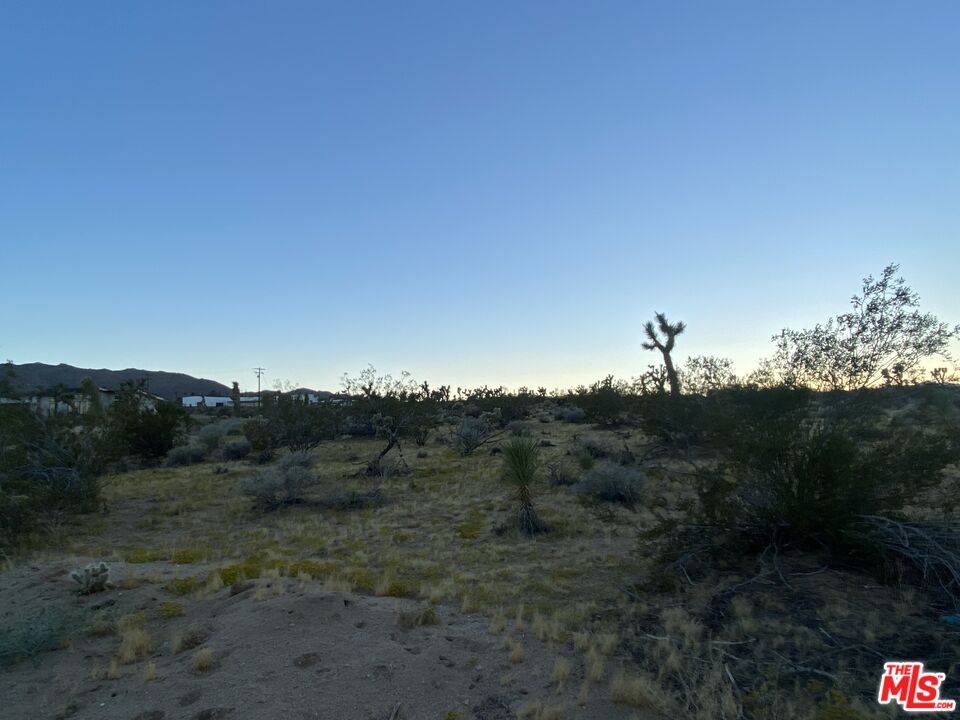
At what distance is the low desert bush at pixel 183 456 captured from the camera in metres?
22.7

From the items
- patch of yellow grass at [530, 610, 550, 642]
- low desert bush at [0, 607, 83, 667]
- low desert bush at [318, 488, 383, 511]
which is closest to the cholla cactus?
low desert bush at [0, 607, 83, 667]

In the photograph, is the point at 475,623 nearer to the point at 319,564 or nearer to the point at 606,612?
the point at 606,612

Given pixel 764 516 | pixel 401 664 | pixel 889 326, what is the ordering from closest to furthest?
1. pixel 401 664
2. pixel 764 516
3. pixel 889 326

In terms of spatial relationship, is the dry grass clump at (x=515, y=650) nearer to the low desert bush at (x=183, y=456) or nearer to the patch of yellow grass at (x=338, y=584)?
the patch of yellow grass at (x=338, y=584)

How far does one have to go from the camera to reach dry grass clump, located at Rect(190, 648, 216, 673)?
5617mm

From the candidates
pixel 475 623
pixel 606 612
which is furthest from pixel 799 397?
pixel 475 623

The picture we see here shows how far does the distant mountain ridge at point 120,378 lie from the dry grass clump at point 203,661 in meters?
94.3

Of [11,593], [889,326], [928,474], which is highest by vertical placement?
[889,326]

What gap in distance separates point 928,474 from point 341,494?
12.0m

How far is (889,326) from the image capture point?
312 inches

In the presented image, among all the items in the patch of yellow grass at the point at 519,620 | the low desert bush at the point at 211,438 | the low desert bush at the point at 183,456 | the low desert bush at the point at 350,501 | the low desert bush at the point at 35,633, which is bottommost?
the low desert bush at the point at 35,633

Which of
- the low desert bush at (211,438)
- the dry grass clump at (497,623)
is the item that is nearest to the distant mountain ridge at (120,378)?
the low desert bush at (211,438)

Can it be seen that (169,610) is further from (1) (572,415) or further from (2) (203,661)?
(1) (572,415)

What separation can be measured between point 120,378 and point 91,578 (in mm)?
115641
